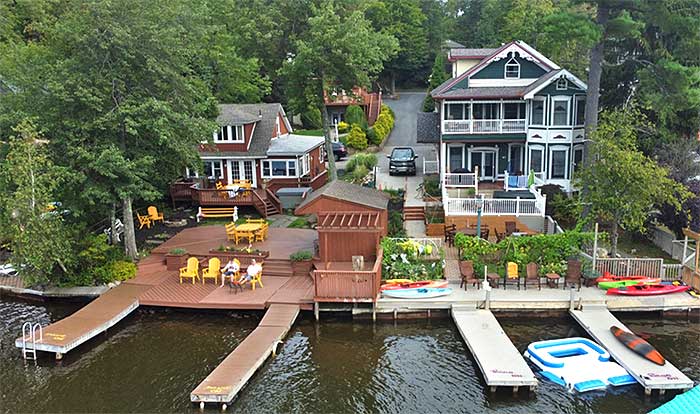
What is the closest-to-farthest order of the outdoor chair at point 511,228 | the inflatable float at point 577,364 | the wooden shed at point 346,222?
the inflatable float at point 577,364 < the wooden shed at point 346,222 < the outdoor chair at point 511,228

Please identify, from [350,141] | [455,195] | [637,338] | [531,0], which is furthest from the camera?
[531,0]

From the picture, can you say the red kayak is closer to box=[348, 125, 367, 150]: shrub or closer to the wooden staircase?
the wooden staircase

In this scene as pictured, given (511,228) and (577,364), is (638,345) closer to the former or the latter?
(577,364)

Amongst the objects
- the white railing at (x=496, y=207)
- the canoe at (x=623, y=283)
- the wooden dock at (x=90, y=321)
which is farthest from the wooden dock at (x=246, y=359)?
the canoe at (x=623, y=283)

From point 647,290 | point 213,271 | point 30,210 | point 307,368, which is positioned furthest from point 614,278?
point 30,210

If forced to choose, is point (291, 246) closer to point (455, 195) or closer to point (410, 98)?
point (455, 195)

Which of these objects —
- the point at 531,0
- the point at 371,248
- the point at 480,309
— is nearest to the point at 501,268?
the point at 480,309

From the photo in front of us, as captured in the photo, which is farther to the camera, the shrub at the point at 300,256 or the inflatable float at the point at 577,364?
the shrub at the point at 300,256

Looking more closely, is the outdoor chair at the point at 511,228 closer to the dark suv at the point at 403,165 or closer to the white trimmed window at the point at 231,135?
the dark suv at the point at 403,165
